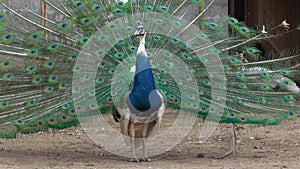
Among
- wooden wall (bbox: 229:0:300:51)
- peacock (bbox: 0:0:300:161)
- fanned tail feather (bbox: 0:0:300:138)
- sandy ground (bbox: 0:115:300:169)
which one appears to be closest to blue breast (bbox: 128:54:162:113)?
peacock (bbox: 0:0:300:161)

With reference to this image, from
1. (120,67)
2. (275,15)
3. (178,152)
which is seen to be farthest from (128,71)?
(275,15)

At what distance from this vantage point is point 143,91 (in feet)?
13.6

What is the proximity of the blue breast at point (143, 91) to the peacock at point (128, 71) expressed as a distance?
5 centimetres

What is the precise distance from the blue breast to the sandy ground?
438 mm

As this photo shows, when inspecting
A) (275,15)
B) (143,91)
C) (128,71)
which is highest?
(275,15)

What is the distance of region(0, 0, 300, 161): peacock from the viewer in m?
4.36

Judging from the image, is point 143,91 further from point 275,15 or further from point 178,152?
point 275,15

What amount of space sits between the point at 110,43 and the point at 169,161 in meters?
1.01

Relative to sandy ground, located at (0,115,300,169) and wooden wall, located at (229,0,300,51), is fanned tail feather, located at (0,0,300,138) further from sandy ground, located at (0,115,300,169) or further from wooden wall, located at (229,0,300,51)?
wooden wall, located at (229,0,300,51)

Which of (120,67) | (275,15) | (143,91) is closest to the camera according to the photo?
(143,91)

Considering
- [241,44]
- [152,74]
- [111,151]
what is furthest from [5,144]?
[241,44]

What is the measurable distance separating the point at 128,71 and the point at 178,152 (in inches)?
36.4

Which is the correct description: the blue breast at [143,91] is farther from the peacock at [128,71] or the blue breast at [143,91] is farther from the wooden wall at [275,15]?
the wooden wall at [275,15]

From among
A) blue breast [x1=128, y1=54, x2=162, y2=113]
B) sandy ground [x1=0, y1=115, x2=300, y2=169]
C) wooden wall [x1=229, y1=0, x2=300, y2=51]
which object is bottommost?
sandy ground [x1=0, y1=115, x2=300, y2=169]
